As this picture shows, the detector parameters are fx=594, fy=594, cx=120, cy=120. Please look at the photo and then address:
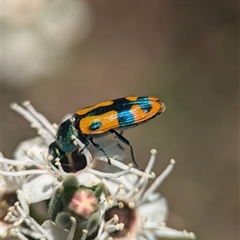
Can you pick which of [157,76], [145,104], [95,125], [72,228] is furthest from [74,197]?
[157,76]

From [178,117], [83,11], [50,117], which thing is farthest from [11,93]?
[178,117]

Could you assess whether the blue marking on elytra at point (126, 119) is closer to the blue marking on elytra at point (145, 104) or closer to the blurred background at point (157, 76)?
the blue marking on elytra at point (145, 104)

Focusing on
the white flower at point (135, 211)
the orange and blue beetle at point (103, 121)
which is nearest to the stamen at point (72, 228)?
the white flower at point (135, 211)

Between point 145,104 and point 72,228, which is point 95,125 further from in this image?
point 72,228

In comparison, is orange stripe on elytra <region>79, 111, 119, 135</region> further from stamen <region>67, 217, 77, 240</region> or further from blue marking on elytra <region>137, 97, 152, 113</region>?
stamen <region>67, 217, 77, 240</region>

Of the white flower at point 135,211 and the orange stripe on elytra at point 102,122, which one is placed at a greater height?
the orange stripe on elytra at point 102,122

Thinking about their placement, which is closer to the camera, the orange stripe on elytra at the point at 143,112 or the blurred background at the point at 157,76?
the orange stripe on elytra at the point at 143,112

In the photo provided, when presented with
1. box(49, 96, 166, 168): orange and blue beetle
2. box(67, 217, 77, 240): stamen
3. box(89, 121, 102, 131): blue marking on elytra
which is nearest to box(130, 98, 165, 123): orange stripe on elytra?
box(49, 96, 166, 168): orange and blue beetle
